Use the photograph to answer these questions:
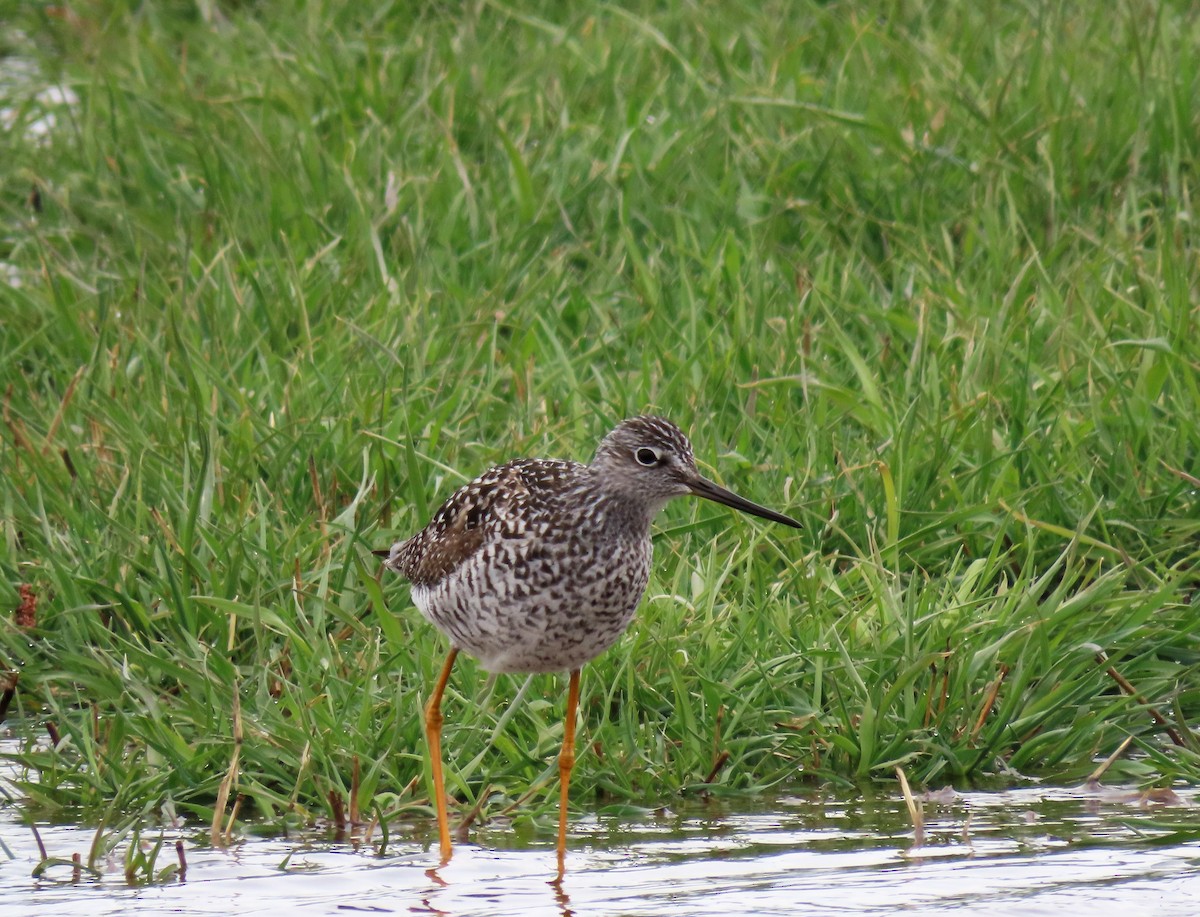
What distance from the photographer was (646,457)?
5.46 meters

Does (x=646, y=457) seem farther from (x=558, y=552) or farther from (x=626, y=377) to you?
(x=626, y=377)

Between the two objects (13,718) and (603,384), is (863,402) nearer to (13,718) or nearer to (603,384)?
(603,384)

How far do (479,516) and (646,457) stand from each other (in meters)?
0.54

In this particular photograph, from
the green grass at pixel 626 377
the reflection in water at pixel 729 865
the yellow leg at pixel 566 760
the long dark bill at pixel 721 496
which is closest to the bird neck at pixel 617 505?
the long dark bill at pixel 721 496

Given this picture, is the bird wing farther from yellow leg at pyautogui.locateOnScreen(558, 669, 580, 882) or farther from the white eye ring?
yellow leg at pyautogui.locateOnScreen(558, 669, 580, 882)

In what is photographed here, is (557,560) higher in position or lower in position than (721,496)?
lower

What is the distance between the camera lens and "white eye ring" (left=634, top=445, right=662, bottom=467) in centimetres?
545

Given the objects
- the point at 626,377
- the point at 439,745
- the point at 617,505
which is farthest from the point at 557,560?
the point at 626,377

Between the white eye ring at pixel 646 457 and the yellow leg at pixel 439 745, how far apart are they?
820 mm

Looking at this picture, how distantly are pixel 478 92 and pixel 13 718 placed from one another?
15.5 ft

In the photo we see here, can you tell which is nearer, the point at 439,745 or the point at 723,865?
the point at 723,865

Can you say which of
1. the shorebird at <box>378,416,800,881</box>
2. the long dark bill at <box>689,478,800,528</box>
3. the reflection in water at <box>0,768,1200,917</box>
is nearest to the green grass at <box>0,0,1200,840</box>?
the reflection in water at <box>0,768,1200,917</box>

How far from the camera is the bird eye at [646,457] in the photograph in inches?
215

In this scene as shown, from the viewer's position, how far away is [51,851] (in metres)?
5.24
